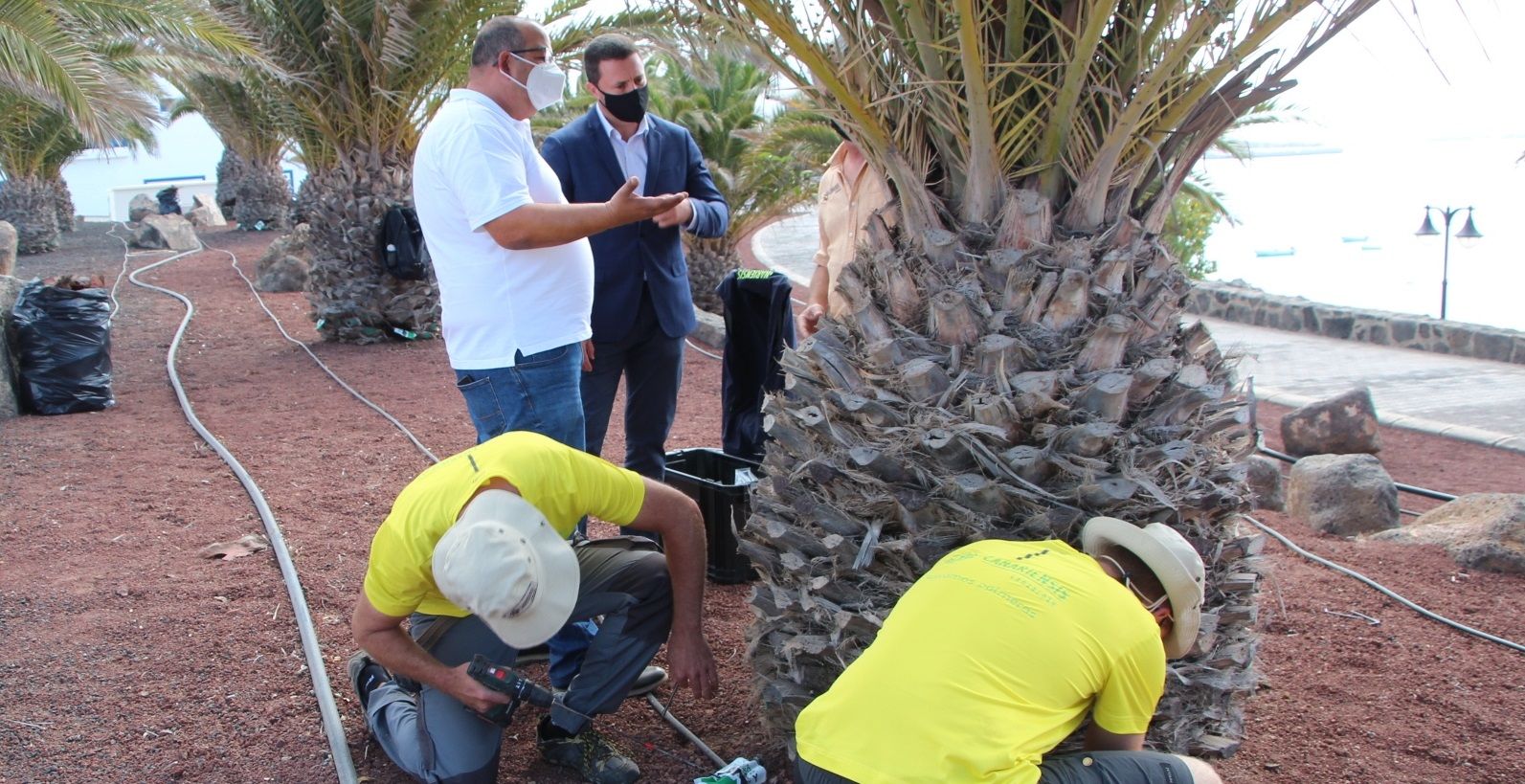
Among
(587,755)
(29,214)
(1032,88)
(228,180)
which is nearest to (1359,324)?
(1032,88)

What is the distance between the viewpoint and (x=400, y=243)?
9.14 m

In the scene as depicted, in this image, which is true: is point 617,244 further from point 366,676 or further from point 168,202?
point 168,202

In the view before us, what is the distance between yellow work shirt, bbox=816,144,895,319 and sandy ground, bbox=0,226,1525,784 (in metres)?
1.33

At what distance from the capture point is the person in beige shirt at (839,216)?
369 cm

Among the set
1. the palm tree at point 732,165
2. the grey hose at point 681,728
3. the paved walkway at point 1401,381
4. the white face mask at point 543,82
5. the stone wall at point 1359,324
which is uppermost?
the palm tree at point 732,165

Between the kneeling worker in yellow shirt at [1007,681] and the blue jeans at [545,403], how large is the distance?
46.9 inches

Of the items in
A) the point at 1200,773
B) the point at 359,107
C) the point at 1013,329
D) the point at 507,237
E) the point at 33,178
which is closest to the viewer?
the point at 1200,773

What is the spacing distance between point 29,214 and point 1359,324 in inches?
869

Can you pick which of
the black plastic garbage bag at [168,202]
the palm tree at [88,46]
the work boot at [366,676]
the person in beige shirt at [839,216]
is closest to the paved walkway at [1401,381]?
the person in beige shirt at [839,216]

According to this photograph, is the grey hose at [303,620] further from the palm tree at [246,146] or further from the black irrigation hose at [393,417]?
the palm tree at [246,146]

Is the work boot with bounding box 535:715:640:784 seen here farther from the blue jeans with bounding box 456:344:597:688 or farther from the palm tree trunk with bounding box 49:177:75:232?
the palm tree trunk with bounding box 49:177:75:232

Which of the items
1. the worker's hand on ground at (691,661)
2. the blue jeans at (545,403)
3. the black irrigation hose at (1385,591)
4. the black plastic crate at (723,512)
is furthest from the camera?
the black plastic crate at (723,512)

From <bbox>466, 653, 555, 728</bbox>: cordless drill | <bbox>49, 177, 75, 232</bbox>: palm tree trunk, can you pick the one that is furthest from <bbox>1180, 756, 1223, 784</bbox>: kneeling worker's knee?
<bbox>49, 177, 75, 232</bbox>: palm tree trunk

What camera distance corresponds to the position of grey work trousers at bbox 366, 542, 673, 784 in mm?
2926
